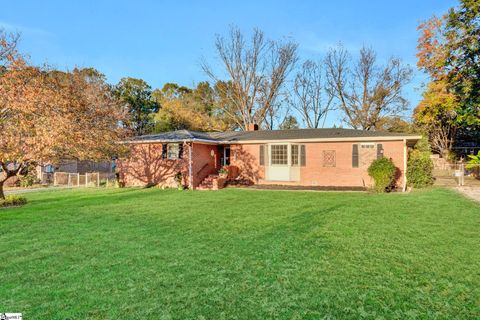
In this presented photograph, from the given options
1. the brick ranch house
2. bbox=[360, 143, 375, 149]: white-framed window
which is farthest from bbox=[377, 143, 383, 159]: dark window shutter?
bbox=[360, 143, 375, 149]: white-framed window

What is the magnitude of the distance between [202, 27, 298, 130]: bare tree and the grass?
24.5 meters

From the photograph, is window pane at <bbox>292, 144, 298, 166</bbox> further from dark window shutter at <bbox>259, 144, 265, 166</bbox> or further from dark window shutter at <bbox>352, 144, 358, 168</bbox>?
dark window shutter at <bbox>352, 144, 358, 168</bbox>

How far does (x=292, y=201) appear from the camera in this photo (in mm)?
11719

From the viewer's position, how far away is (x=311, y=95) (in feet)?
116

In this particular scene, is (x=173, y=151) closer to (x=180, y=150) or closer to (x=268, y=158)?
(x=180, y=150)

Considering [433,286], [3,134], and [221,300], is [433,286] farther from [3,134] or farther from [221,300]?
[3,134]

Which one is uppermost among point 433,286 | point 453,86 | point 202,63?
point 202,63

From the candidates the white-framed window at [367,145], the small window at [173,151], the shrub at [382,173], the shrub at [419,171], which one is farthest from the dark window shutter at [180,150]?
the shrub at [419,171]

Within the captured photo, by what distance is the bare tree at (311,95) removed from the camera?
3484cm

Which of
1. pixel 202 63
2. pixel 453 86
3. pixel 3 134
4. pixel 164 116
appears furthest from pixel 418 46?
pixel 3 134

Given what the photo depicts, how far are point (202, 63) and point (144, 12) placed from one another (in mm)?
15168

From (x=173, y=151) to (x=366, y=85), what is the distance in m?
23.4

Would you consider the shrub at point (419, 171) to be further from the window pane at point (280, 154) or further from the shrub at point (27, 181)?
the shrub at point (27, 181)

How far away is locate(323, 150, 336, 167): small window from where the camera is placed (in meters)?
16.8
